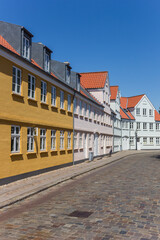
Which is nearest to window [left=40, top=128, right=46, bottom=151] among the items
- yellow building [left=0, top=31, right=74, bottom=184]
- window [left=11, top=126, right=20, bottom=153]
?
yellow building [left=0, top=31, right=74, bottom=184]

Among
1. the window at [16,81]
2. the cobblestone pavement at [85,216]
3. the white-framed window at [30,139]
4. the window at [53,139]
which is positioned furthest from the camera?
the window at [53,139]

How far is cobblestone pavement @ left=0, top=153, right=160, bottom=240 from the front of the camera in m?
5.98

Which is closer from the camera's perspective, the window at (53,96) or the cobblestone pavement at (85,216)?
the cobblestone pavement at (85,216)

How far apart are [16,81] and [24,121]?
222 centimetres

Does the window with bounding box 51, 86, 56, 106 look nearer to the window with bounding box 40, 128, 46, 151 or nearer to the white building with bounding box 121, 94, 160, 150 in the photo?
the window with bounding box 40, 128, 46, 151

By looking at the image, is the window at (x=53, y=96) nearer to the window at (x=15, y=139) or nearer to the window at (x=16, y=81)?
the window at (x=16, y=81)

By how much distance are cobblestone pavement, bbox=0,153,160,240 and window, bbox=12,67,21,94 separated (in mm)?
5898

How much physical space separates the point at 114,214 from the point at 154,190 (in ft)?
14.2

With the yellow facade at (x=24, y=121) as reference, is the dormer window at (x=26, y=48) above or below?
above

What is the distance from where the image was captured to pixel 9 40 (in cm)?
Answer: 1600

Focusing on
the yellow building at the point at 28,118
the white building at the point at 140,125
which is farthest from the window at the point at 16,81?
the white building at the point at 140,125

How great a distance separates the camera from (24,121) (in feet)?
50.0

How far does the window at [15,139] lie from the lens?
1418 cm

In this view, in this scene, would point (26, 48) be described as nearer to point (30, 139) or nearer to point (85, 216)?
point (30, 139)
